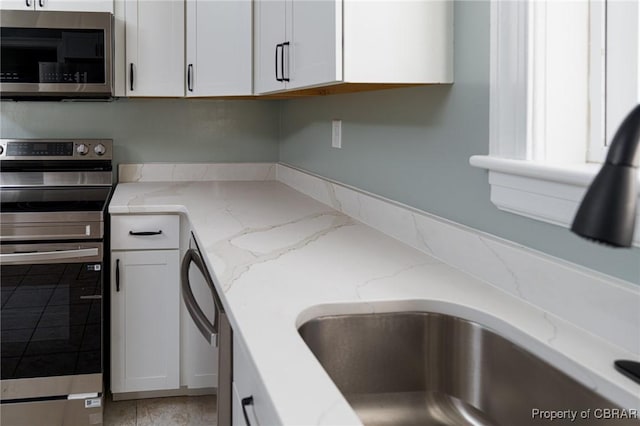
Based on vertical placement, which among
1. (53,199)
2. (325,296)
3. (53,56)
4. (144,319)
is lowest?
(144,319)

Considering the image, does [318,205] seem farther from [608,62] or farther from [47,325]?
[608,62]

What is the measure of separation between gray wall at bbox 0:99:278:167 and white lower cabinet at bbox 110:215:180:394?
Answer: 2.77ft

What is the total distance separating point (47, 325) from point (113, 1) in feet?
4.88

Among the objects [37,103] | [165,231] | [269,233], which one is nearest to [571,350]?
[269,233]

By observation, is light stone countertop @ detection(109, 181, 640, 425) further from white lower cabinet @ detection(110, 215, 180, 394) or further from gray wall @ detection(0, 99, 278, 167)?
gray wall @ detection(0, 99, 278, 167)

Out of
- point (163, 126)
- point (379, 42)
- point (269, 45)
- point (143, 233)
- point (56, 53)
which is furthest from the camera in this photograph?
point (163, 126)

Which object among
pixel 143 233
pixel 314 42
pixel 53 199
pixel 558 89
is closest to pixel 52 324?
pixel 143 233

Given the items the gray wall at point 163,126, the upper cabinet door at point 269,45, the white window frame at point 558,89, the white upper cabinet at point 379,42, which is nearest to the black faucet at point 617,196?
the white window frame at point 558,89

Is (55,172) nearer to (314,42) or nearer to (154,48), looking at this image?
(154,48)

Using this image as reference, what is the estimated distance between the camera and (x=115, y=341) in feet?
9.09

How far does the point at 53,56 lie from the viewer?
9.41 feet

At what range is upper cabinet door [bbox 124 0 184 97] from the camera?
307 cm

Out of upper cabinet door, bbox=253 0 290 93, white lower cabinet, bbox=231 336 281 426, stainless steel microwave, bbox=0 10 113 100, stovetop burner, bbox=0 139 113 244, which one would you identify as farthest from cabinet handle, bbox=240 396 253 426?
stainless steel microwave, bbox=0 10 113 100

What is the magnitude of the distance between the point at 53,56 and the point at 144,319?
1.21 meters
